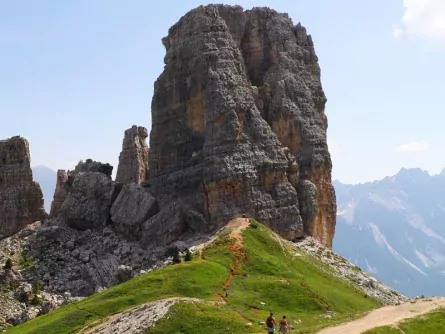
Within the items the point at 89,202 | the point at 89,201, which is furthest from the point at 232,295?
the point at 89,201

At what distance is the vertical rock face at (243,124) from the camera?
84.2m

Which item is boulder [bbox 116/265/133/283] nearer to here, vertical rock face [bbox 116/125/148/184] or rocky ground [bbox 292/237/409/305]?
rocky ground [bbox 292/237/409/305]

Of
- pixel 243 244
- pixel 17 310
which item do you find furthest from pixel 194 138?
pixel 17 310

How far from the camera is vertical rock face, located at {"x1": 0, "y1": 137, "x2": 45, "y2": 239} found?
104312 mm

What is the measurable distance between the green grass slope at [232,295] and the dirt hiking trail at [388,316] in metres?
1.63

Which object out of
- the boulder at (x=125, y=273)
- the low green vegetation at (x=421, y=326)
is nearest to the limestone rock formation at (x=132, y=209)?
the boulder at (x=125, y=273)

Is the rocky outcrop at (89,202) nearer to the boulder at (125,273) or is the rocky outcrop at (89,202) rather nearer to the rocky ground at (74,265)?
the rocky ground at (74,265)

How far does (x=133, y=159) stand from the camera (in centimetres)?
11038

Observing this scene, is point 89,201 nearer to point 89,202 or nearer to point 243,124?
point 89,202

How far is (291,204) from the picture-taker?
8569 cm

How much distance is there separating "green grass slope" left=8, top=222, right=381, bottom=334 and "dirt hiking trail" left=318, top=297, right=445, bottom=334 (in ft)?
5.34

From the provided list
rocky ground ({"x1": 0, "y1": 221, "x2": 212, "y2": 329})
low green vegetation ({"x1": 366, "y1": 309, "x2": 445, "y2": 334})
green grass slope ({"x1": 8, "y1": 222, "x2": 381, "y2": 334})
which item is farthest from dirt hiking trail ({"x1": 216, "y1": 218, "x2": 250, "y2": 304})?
low green vegetation ({"x1": 366, "y1": 309, "x2": 445, "y2": 334})

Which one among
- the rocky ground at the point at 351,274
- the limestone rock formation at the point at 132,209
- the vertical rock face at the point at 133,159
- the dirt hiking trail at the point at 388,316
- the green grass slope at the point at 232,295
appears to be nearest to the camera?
the dirt hiking trail at the point at 388,316

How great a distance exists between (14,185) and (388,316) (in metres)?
78.5
